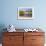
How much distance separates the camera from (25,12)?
165 inches

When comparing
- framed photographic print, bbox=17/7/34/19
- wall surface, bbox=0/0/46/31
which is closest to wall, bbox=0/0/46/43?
wall surface, bbox=0/0/46/31

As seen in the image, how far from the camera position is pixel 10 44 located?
3.75m

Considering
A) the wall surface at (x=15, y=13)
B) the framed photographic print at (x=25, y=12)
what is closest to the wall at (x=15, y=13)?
the wall surface at (x=15, y=13)

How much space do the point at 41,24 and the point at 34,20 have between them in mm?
277

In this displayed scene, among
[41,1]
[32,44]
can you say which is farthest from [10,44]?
[41,1]

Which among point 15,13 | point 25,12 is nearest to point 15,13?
point 15,13

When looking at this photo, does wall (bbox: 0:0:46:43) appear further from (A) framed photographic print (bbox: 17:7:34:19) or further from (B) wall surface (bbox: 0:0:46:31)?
(A) framed photographic print (bbox: 17:7:34:19)

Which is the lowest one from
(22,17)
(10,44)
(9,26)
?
(10,44)

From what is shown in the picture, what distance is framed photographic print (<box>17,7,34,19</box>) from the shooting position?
13.7ft

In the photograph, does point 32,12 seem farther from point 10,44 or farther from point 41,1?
point 10,44

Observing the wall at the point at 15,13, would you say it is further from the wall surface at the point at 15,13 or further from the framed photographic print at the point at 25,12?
the framed photographic print at the point at 25,12

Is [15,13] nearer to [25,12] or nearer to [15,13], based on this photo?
[15,13]

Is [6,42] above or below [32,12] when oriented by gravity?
below

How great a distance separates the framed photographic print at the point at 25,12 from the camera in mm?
4188
